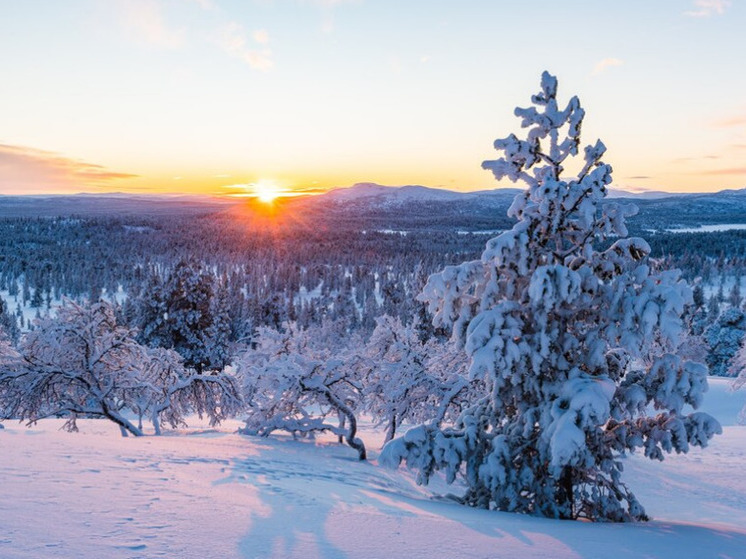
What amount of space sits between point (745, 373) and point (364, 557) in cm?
2129

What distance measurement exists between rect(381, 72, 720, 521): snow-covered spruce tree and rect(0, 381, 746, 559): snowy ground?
0.95 metres

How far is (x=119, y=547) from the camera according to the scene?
4559mm

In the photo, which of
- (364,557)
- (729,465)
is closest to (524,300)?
(364,557)

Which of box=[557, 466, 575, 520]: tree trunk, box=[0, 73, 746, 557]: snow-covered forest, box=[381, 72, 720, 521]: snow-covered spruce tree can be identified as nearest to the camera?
box=[0, 73, 746, 557]: snow-covered forest

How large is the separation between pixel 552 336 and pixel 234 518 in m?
5.46

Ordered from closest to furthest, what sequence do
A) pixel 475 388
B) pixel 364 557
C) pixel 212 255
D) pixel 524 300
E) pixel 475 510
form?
pixel 364 557 < pixel 475 510 < pixel 524 300 < pixel 475 388 < pixel 212 255

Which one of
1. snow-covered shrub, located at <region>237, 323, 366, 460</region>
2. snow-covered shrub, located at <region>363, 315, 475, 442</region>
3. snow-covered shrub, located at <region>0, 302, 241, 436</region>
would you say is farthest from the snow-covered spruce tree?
snow-covered shrub, located at <region>0, 302, 241, 436</region>

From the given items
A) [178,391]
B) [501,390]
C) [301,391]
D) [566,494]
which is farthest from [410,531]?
[178,391]

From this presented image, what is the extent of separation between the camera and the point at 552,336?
8.88 m

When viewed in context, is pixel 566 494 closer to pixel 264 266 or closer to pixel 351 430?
pixel 351 430

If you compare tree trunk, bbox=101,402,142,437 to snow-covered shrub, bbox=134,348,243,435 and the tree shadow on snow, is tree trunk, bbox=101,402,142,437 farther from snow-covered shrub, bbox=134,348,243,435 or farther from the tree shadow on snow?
the tree shadow on snow

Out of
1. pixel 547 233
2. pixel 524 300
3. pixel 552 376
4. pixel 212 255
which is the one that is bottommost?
pixel 212 255

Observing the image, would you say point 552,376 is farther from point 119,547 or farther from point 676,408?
point 119,547

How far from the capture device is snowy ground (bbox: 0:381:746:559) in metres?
4.83
